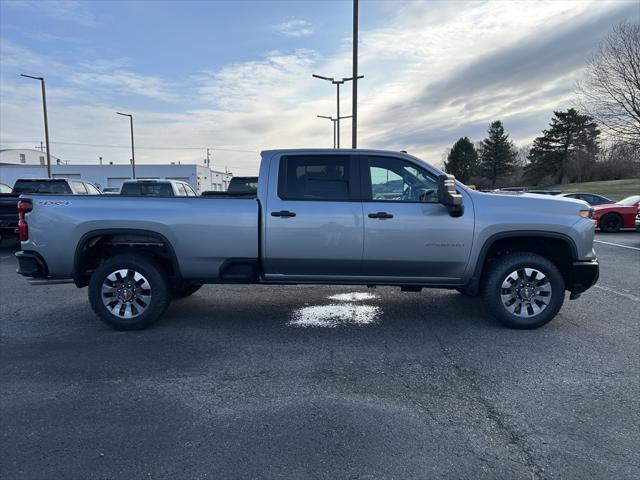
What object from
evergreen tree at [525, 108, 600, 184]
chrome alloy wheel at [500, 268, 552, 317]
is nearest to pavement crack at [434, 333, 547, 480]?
chrome alloy wheel at [500, 268, 552, 317]

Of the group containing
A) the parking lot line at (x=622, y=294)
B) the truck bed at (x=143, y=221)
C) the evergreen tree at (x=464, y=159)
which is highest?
the evergreen tree at (x=464, y=159)

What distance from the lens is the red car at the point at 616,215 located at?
1573 centimetres

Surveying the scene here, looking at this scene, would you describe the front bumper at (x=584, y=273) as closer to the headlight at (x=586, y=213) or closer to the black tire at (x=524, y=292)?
the black tire at (x=524, y=292)

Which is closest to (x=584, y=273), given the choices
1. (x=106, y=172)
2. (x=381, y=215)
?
(x=381, y=215)

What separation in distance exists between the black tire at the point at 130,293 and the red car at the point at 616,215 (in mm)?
16443

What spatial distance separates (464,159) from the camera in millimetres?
73812

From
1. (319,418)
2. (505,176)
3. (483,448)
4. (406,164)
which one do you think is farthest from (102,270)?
(505,176)

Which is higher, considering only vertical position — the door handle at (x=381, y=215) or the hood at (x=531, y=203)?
the hood at (x=531, y=203)

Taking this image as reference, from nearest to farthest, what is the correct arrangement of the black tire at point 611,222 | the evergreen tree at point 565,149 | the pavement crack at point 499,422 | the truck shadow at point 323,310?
the pavement crack at point 499,422, the truck shadow at point 323,310, the black tire at point 611,222, the evergreen tree at point 565,149

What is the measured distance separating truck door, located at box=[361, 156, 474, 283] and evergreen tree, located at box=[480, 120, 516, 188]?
73.9 m

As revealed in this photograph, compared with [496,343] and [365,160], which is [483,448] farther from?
[365,160]

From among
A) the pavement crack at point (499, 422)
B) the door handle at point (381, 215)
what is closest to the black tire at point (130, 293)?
the door handle at point (381, 215)

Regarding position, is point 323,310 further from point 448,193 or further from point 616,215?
point 616,215

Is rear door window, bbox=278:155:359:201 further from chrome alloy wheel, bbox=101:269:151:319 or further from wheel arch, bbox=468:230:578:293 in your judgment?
chrome alloy wheel, bbox=101:269:151:319
